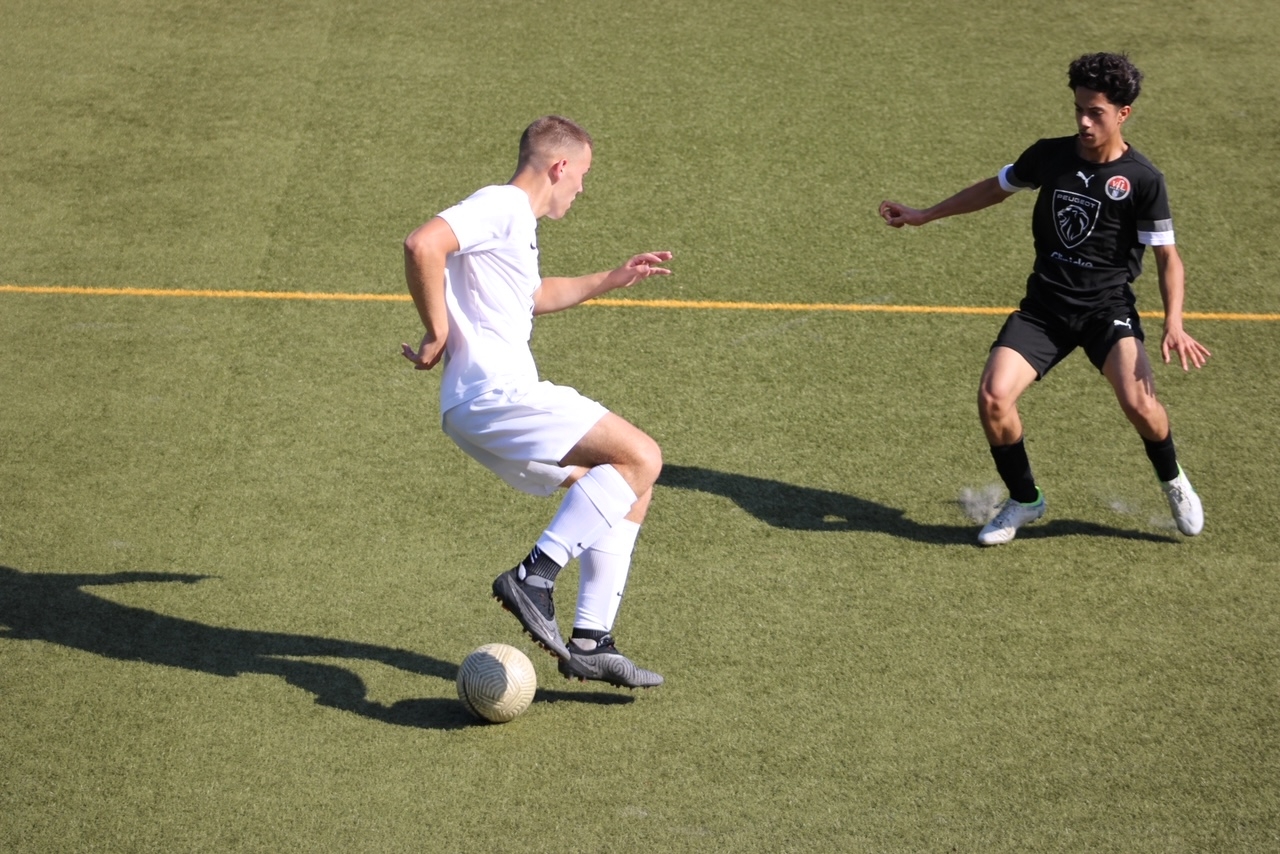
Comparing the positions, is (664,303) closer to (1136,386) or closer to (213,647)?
(1136,386)

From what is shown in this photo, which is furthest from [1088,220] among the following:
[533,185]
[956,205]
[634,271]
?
[533,185]

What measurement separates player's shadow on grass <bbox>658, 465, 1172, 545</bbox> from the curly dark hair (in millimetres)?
1778

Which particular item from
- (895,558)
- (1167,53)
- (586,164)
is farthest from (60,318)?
(1167,53)

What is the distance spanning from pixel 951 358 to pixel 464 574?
2.84 m

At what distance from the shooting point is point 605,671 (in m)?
4.54

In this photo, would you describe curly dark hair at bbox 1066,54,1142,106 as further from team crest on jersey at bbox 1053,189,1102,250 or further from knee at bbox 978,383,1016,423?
knee at bbox 978,383,1016,423

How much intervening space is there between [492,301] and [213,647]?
5.60 feet

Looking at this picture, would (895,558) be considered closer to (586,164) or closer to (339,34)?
(586,164)

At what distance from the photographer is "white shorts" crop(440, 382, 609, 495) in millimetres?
4426

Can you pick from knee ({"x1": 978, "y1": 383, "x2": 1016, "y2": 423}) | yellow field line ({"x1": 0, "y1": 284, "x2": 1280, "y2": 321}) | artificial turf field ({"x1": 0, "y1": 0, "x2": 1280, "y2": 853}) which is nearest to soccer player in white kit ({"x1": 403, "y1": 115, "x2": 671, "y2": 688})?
artificial turf field ({"x1": 0, "y1": 0, "x2": 1280, "y2": 853})

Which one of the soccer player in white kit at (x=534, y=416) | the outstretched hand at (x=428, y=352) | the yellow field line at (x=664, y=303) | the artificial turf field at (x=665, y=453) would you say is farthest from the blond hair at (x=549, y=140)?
the yellow field line at (x=664, y=303)

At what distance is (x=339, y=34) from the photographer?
32.5ft

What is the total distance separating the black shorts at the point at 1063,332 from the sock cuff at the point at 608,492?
2016 mm

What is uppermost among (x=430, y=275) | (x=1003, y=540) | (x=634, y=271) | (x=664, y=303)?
(x=430, y=275)
